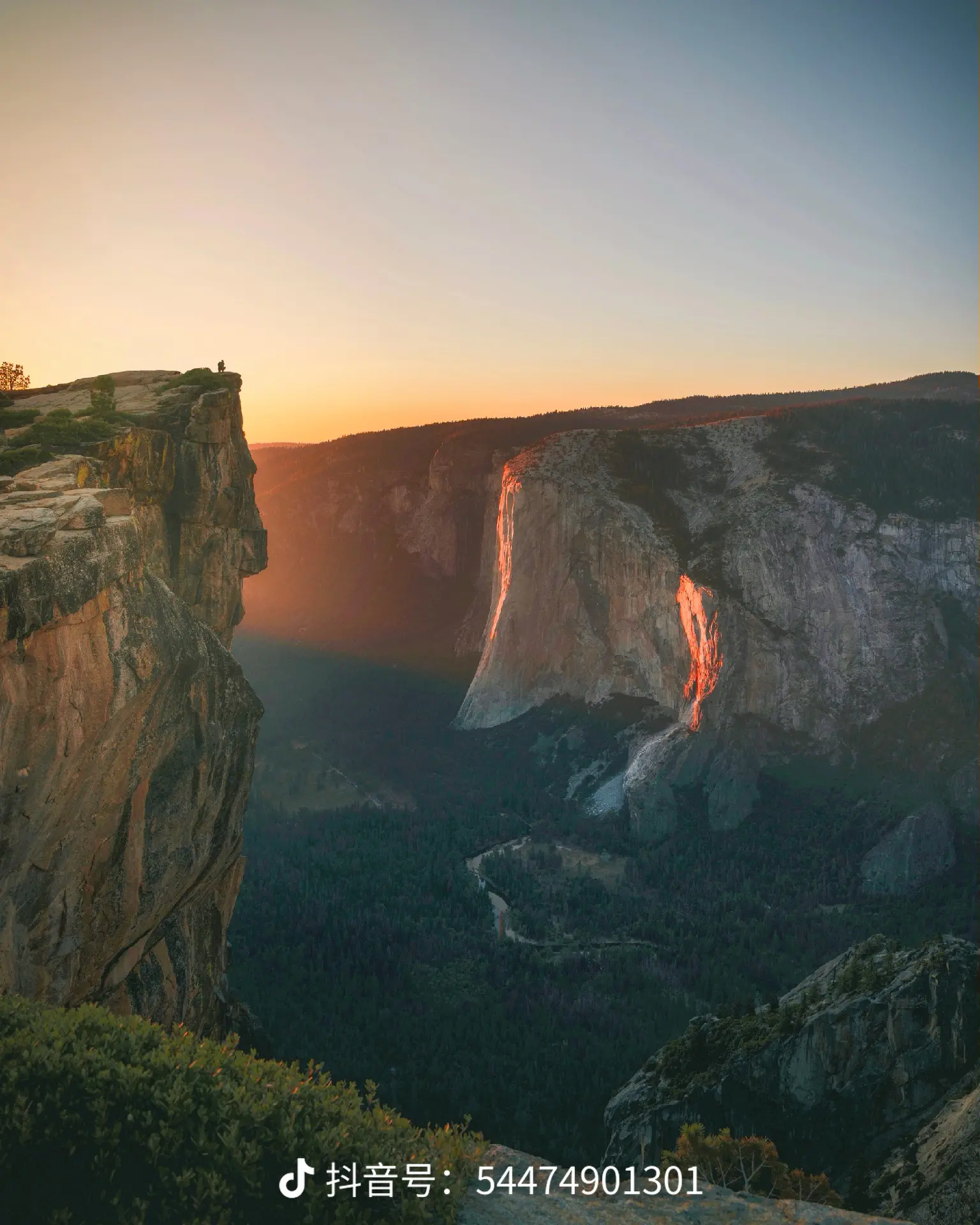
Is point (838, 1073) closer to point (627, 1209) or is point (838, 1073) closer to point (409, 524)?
point (627, 1209)

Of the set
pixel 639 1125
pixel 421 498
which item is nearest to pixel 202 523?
pixel 639 1125

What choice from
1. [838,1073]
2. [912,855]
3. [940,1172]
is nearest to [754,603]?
[912,855]

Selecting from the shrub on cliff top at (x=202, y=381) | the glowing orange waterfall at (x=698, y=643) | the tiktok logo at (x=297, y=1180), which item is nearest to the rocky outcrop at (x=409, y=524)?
the glowing orange waterfall at (x=698, y=643)

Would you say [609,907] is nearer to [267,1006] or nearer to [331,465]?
[267,1006]

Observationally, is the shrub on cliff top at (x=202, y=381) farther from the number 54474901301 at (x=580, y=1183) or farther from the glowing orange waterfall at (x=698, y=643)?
the glowing orange waterfall at (x=698, y=643)

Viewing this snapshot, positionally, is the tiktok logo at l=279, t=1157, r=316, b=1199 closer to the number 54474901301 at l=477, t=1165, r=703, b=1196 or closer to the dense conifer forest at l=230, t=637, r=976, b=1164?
the number 54474901301 at l=477, t=1165, r=703, b=1196
